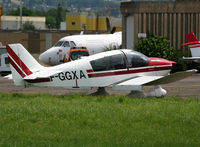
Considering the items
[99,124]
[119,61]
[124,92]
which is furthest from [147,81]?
[99,124]

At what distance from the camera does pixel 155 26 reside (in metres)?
35.8

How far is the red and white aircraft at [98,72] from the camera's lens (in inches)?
742

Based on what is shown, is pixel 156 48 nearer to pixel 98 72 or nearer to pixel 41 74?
pixel 98 72

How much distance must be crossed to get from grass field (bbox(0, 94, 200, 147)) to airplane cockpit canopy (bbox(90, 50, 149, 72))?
4.13 m

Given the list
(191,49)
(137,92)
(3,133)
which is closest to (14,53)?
(137,92)

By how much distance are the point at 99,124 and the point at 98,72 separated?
7.57 meters

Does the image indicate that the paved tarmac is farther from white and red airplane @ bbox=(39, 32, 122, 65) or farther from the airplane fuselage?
white and red airplane @ bbox=(39, 32, 122, 65)

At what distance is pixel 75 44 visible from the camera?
4262 cm

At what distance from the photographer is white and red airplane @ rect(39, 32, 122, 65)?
4203 centimetres

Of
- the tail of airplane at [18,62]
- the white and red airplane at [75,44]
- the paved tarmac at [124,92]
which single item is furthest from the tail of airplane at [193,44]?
the tail of airplane at [18,62]

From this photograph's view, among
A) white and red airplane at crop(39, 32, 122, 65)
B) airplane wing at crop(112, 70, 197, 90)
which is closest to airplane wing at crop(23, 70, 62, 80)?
airplane wing at crop(112, 70, 197, 90)

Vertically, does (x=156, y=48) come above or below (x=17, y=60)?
below

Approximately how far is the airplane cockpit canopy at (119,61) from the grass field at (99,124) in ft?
13.6

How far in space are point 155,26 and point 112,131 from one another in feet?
81.8
